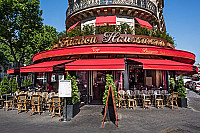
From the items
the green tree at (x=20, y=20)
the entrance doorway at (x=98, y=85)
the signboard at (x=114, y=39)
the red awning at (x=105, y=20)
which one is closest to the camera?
the signboard at (x=114, y=39)

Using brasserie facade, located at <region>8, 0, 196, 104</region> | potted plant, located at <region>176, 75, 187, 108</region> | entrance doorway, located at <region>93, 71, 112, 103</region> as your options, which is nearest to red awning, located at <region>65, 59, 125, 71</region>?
brasserie facade, located at <region>8, 0, 196, 104</region>

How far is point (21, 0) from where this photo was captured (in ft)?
67.2

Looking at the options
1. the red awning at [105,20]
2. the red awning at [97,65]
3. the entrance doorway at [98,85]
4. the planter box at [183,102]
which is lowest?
the planter box at [183,102]

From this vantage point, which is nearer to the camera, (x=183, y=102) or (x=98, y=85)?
(x=183, y=102)

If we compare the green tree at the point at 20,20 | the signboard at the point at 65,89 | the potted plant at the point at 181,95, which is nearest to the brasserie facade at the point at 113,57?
the potted plant at the point at 181,95

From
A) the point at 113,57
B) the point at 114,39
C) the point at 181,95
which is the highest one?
the point at 114,39

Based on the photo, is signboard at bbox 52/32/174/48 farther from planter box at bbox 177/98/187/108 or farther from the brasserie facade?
planter box at bbox 177/98/187/108

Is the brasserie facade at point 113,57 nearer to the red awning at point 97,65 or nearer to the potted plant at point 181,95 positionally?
the red awning at point 97,65

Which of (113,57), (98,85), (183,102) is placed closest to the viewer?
(183,102)

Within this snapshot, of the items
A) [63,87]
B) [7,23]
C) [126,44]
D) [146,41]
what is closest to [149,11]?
[146,41]

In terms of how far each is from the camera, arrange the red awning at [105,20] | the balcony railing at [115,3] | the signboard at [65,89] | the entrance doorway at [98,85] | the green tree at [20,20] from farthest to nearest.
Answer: the green tree at [20,20] < the balcony railing at [115,3] < the red awning at [105,20] < the entrance doorway at [98,85] < the signboard at [65,89]

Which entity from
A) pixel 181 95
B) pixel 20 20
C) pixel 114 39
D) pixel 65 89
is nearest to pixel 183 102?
pixel 181 95

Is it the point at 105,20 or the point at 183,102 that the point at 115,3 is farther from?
the point at 183,102

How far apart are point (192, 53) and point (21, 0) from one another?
2095 cm
